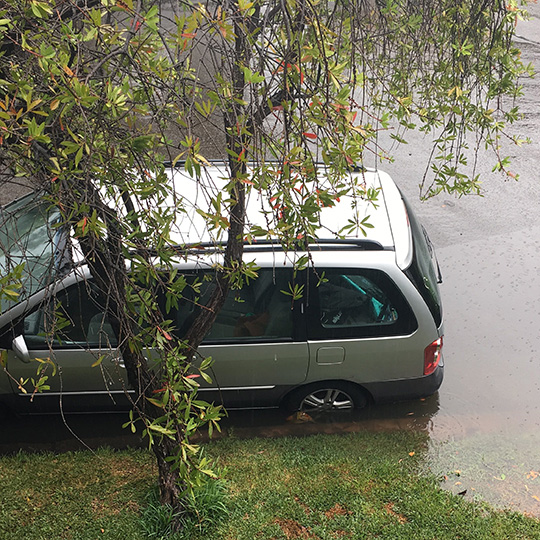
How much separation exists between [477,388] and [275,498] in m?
2.32

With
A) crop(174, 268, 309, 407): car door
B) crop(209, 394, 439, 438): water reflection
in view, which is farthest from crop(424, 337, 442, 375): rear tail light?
crop(174, 268, 309, 407): car door

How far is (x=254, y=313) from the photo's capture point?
488 centimetres

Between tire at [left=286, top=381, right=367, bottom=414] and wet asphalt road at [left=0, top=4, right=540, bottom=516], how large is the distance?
0.15 meters

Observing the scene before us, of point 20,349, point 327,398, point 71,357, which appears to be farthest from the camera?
point 327,398

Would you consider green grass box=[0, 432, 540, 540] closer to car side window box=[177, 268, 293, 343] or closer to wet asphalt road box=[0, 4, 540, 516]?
wet asphalt road box=[0, 4, 540, 516]

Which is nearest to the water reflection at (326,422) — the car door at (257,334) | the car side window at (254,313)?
the car door at (257,334)

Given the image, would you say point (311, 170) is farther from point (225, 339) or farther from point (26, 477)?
point (26, 477)

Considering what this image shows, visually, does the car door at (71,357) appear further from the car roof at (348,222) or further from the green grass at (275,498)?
the car roof at (348,222)

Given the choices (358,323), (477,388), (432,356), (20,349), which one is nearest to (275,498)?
(358,323)

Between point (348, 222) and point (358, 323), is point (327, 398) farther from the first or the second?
point (348, 222)

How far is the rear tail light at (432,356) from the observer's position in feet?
16.6

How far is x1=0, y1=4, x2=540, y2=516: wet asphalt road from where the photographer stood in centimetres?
505

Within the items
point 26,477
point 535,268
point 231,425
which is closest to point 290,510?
point 231,425

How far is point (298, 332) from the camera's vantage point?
491 centimetres
